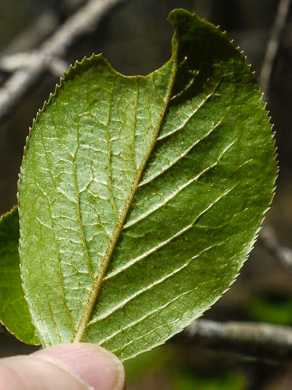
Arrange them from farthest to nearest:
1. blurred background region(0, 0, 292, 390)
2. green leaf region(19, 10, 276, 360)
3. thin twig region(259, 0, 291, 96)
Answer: blurred background region(0, 0, 292, 390), thin twig region(259, 0, 291, 96), green leaf region(19, 10, 276, 360)

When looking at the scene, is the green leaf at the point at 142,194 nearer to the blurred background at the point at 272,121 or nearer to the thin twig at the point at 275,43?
the thin twig at the point at 275,43

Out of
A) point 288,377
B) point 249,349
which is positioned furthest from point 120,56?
point 249,349

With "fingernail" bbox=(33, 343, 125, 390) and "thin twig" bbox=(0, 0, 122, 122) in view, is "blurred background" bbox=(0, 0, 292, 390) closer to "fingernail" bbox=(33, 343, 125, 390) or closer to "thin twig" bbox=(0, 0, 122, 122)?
"thin twig" bbox=(0, 0, 122, 122)

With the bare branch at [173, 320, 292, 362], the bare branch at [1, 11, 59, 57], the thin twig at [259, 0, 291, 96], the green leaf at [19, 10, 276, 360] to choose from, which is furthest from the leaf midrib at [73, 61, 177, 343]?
the bare branch at [1, 11, 59, 57]

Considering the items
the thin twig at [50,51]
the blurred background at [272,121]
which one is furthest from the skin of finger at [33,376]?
the blurred background at [272,121]

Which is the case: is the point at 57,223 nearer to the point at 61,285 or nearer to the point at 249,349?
the point at 61,285
